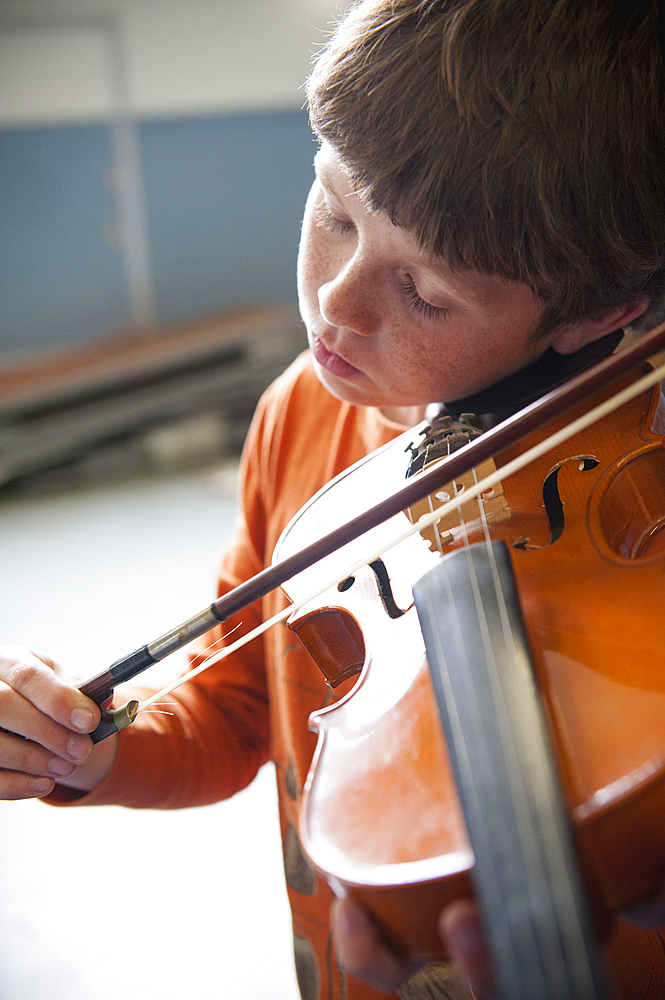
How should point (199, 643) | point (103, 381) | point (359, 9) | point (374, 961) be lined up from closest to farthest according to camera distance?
point (374, 961), point (359, 9), point (199, 643), point (103, 381)

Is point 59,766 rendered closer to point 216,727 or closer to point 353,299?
point 216,727

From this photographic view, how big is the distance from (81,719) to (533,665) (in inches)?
9.9

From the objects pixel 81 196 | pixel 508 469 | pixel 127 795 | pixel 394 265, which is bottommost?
pixel 127 795

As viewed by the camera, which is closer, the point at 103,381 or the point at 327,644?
the point at 327,644

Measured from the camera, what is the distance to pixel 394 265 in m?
0.47

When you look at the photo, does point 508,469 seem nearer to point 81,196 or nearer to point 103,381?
point 103,381

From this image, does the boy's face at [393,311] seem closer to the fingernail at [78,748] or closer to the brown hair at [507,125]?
the brown hair at [507,125]

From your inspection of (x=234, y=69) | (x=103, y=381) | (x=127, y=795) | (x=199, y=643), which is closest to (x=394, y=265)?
(x=199, y=643)

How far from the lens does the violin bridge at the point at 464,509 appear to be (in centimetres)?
52

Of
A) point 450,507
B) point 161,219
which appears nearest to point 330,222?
point 450,507

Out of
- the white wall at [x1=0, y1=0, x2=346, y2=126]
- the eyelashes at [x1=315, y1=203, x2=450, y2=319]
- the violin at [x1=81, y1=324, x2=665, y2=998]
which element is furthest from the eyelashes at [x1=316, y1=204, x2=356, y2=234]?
the white wall at [x1=0, y1=0, x2=346, y2=126]

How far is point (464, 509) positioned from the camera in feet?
1.72

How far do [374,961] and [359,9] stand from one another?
0.51 meters

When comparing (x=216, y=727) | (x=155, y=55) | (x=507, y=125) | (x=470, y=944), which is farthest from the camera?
(x=155, y=55)
